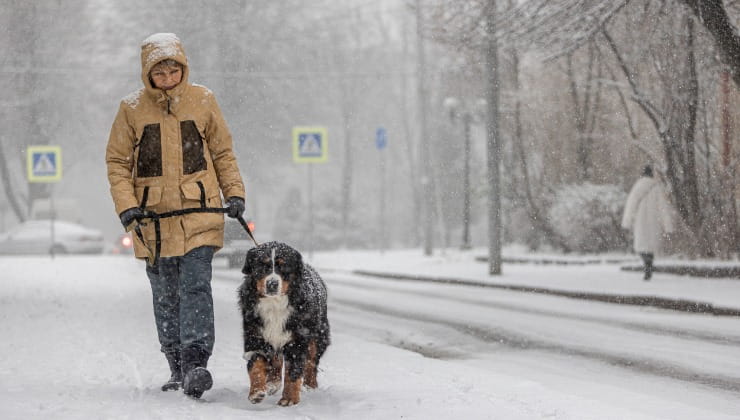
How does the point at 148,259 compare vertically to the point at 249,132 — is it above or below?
below

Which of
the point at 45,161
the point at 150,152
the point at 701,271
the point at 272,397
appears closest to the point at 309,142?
the point at 45,161

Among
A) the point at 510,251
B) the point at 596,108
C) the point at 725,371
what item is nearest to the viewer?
the point at 725,371

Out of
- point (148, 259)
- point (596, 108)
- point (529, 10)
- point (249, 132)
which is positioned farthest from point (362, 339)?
point (249, 132)

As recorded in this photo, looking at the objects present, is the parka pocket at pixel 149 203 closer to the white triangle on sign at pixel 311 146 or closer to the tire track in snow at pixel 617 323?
the tire track in snow at pixel 617 323

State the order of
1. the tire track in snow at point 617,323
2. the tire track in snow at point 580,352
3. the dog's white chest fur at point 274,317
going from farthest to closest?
the tire track in snow at point 617,323, the tire track in snow at point 580,352, the dog's white chest fur at point 274,317

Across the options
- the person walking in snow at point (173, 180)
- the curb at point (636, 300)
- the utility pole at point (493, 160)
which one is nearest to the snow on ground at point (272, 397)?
the person walking in snow at point (173, 180)

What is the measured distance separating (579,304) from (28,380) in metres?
8.55

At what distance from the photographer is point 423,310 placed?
12.7 meters

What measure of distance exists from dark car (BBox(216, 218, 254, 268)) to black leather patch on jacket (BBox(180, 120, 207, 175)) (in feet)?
53.8

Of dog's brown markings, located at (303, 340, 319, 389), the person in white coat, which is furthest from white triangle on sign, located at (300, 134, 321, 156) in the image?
dog's brown markings, located at (303, 340, 319, 389)

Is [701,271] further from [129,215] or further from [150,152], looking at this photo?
[129,215]

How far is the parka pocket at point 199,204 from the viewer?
227 inches

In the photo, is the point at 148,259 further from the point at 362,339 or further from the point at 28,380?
the point at 362,339

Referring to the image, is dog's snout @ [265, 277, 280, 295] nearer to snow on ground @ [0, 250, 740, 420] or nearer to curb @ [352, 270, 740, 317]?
snow on ground @ [0, 250, 740, 420]
